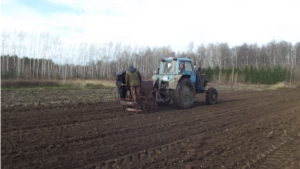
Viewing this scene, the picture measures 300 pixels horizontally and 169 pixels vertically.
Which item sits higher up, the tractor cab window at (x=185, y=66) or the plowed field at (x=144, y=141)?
the tractor cab window at (x=185, y=66)

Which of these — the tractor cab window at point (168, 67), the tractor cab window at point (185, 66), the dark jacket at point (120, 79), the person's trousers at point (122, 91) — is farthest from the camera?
the tractor cab window at point (168, 67)

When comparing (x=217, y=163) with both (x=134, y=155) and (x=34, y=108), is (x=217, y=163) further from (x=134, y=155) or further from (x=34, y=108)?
(x=34, y=108)

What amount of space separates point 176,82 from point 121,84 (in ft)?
7.68

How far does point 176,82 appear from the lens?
10.7 m

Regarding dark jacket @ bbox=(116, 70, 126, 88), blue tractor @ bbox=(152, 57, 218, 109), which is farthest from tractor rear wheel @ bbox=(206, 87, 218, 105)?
dark jacket @ bbox=(116, 70, 126, 88)

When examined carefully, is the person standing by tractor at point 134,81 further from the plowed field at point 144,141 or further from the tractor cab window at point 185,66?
the tractor cab window at point 185,66


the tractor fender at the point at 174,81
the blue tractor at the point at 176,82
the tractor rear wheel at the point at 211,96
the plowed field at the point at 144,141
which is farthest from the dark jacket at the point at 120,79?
the tractor rear wheel at the point at 211,96

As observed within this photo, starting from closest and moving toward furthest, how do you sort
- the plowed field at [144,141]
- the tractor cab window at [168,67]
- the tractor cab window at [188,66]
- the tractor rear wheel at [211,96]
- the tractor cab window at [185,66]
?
the plowed field at [144,141], the tractor cab window at [185,66], the tractor cab window at [168,67], the tractor cab window at [188,66], the tractor rear wheel at [211,96]

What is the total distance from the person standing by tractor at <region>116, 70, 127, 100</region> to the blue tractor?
1.35m

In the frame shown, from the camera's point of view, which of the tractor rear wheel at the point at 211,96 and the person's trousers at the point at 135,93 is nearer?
the person's trousers at the point at 135,93

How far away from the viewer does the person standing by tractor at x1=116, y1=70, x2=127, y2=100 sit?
960 centimetres

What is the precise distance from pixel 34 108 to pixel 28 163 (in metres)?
6.23

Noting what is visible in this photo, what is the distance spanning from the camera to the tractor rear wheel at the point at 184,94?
35.1 feet

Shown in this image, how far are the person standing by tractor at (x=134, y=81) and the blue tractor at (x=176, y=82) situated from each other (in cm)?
122
